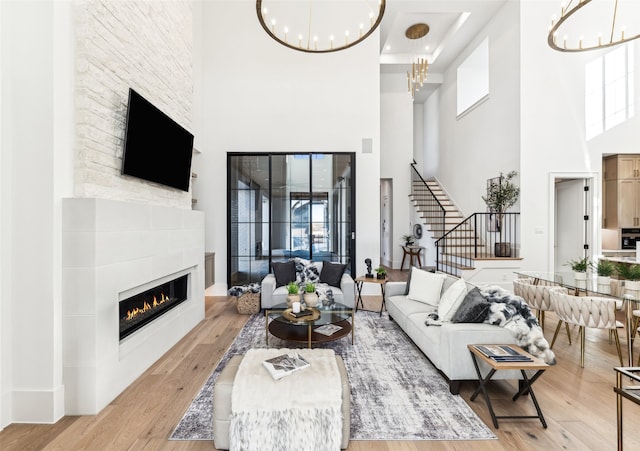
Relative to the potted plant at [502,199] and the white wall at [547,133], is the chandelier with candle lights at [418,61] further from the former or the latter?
the potted plant at [502,199]

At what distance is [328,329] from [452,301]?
1306mm

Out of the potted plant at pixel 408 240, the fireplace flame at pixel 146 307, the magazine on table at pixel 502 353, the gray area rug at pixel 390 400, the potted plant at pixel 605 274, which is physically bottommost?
the gray area rug at pixel 390 400

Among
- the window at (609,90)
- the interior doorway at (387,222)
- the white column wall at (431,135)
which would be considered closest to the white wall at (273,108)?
the interior doorway at (387,222)

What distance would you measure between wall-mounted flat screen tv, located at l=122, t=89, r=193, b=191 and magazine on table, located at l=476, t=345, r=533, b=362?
10.9ft

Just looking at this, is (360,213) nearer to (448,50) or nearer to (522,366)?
(522,366)

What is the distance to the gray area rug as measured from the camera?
Answer: 199 cm

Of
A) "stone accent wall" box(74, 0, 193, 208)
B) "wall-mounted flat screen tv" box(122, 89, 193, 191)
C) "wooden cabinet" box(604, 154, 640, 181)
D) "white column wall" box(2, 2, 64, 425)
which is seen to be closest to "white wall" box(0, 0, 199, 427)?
"white column wall" box(2, 2, 64, 425)

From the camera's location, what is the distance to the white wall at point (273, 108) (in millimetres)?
5906

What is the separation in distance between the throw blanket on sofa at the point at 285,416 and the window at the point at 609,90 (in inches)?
292

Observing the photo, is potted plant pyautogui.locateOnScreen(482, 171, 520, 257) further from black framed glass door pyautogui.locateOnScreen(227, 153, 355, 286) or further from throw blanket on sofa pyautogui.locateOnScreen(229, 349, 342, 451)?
throw blanket on sofa pyautogui.locateOnScreen(229, 349, 342, 451)

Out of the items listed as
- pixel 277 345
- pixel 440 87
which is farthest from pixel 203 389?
pixel 440 87

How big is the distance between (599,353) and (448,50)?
25.7 feet

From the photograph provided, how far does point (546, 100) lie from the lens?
6.00 m

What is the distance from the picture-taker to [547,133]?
19.7 ft
